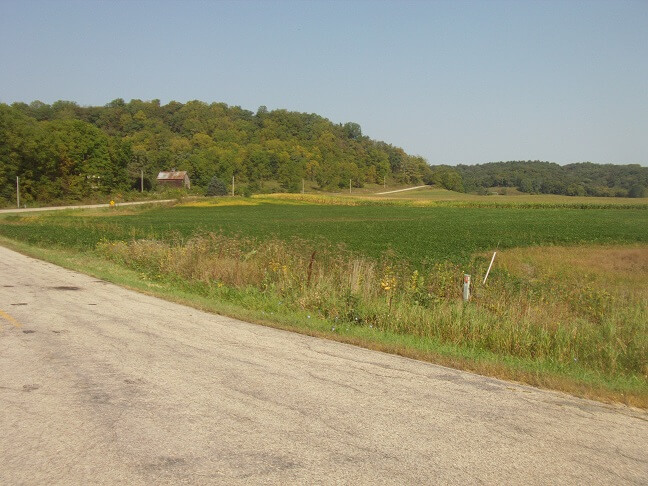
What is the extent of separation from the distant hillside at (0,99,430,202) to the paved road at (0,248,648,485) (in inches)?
3258

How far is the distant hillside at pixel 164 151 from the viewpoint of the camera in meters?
86.8

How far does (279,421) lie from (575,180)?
6742 inches

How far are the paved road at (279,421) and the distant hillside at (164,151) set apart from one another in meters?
82.8

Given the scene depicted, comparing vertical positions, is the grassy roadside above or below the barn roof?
below

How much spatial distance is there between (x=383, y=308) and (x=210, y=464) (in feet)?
24.4

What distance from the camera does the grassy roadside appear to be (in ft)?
24.4

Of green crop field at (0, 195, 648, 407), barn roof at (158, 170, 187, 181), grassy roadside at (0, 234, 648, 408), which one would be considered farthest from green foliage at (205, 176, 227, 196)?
grassy roadside at (0, 234, 648, 408)

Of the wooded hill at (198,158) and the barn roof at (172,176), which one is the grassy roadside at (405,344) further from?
the barn roof at (172,176)

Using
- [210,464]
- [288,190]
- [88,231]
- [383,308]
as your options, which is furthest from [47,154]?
[210,464]

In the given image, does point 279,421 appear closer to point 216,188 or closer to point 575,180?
point 216,188

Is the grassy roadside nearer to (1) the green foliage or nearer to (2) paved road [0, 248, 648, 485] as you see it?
(2) paved road [0, 248, 648, 485]

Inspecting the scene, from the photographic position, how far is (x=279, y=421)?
5781 mm

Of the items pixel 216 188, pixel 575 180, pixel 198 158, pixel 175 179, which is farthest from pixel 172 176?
pixel 575 180

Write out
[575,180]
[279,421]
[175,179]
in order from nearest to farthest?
1. [279,421]
2. [175,179]
3. [575,180]
